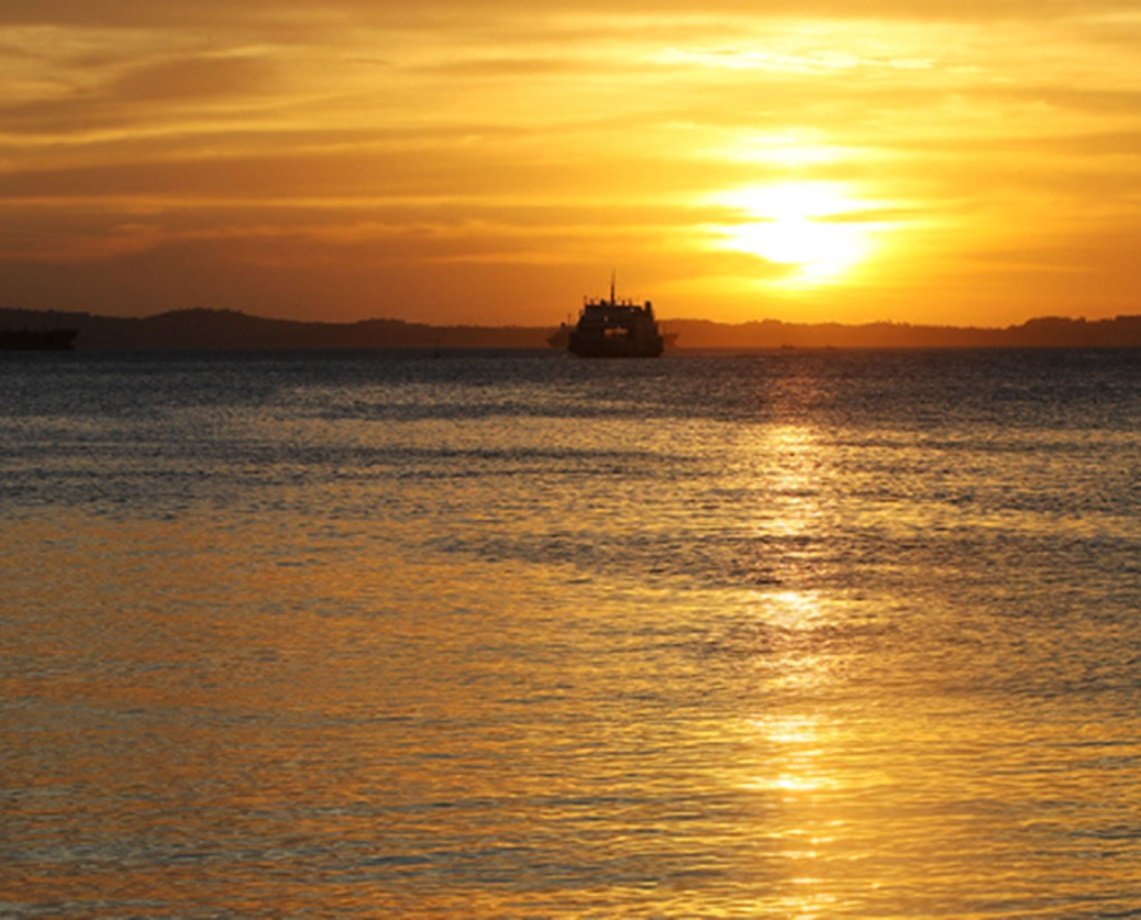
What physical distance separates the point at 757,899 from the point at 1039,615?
51.3ft

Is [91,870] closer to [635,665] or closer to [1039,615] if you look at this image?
[635,665]

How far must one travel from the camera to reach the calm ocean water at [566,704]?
12.8 metres

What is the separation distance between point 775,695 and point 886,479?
39769mm

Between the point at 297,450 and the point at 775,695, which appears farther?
the point at 297,450

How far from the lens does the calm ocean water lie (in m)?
12.8

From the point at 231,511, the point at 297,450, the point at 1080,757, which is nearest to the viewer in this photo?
the point at 1080,757

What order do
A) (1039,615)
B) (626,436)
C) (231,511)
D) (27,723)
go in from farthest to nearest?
(626,436), (231,511), (1039,615), (27,723)

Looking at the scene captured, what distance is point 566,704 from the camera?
19.0 m

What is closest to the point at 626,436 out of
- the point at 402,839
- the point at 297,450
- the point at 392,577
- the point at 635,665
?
the point at 297,450

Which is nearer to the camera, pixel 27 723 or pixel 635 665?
pixel 27 723

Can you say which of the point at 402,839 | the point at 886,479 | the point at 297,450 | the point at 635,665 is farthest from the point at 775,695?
the point at 297,450

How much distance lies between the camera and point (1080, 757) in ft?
54.1

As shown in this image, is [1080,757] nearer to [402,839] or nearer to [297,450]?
[402,839]

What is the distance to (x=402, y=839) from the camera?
45.0 ft
